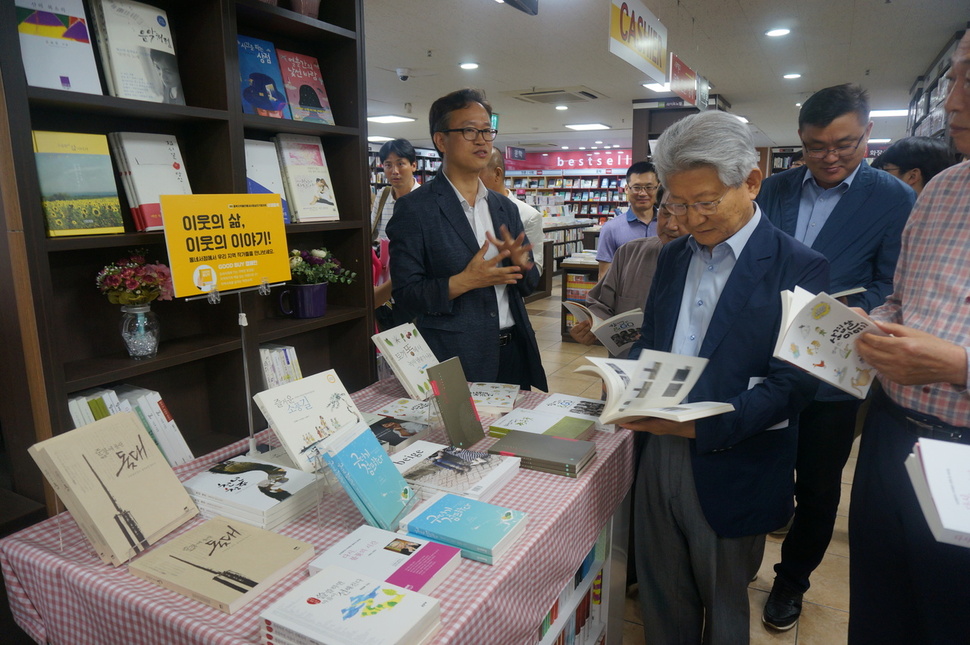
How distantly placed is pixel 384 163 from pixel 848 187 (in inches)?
121

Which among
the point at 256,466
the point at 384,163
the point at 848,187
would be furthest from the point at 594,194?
Result: the point at 256,466

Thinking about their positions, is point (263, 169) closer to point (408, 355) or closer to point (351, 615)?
point (408, 355)

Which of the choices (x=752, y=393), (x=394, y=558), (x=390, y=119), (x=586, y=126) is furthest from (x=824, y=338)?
(x=586, y=126)

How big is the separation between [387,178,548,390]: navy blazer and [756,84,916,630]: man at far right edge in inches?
48.7

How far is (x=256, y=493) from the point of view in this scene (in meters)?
1.40

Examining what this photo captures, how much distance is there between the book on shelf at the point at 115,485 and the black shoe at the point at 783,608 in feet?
7.34

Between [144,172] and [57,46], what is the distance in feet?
1.21

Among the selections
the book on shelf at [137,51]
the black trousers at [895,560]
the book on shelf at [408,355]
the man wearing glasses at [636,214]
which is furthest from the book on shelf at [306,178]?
the black trousers at [895,560]

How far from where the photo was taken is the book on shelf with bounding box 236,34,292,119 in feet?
6.91

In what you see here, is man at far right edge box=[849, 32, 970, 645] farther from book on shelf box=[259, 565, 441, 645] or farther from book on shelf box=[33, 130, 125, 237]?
book on shelf box=[33, 130, 125, 237]

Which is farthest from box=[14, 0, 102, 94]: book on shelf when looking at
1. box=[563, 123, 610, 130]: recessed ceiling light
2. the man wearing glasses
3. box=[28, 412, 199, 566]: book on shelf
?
box=[563, 123, 610, 130]: recessed ceiling light

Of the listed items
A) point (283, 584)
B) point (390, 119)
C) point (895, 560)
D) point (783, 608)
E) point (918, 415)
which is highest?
point (390, 119)

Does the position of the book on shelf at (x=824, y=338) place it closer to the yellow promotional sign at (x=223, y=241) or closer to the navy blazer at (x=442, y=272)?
the navy blazer at (x=442, y=272)

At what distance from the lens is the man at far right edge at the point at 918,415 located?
50.0 inches
